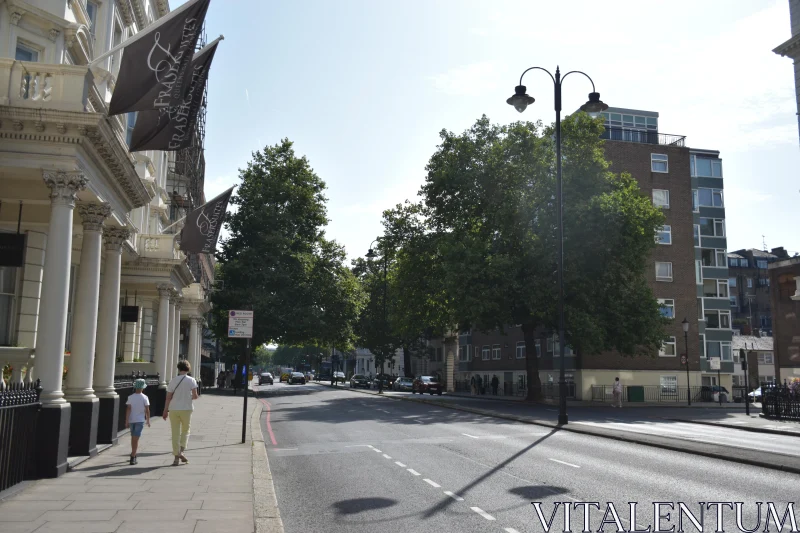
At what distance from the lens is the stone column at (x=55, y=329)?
1145cm

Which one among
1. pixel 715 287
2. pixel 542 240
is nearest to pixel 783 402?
pixel 542 240

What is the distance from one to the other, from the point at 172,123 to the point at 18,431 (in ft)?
21.7

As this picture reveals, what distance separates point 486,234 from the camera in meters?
42.6

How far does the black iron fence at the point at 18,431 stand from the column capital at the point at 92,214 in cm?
455

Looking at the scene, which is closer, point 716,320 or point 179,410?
point 179,410

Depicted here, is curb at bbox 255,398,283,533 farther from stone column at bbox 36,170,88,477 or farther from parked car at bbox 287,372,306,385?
parked car at bbox 287,372,306,385

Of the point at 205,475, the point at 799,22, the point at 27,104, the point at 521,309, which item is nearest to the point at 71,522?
the point at 205,475

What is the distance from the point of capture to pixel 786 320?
41219 mm

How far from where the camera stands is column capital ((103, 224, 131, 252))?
1723 cm

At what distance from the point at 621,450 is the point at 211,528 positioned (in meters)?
11.5

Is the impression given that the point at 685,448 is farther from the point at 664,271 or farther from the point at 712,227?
the point at 712,227

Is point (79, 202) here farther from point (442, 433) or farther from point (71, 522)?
point (442, 433)

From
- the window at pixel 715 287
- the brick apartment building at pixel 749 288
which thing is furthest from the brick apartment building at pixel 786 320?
the brick apartment building at pixel 749 288

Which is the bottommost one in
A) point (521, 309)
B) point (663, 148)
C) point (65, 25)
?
point (521, 309)
